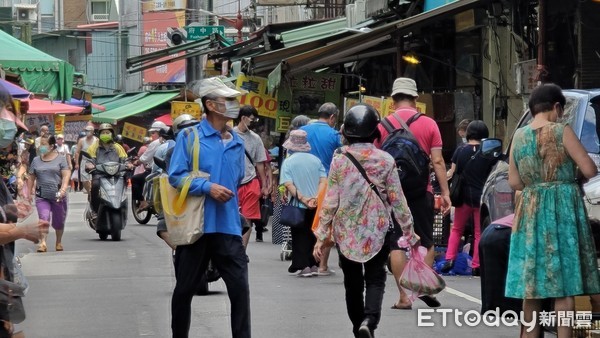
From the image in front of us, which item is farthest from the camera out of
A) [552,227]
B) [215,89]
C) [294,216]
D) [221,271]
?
[294,216]

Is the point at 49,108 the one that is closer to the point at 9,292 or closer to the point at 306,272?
the point at 306,272

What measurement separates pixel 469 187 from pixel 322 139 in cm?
181

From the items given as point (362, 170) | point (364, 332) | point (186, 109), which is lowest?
point (364, 332)

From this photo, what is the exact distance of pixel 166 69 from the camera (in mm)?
56531

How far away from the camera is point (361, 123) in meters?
9.28

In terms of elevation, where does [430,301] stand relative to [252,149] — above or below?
below

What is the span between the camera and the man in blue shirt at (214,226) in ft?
27.6

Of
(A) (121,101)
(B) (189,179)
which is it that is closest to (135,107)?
(A) (121,101)

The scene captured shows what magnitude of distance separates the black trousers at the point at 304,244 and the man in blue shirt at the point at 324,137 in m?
0.25

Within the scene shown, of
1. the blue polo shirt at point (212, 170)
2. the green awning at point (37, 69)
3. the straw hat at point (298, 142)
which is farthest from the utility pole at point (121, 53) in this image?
the blue polo shirt at point (212, 170)

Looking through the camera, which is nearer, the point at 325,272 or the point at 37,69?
the point at 325,272

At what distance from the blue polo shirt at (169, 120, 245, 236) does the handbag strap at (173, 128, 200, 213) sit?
0.02 meters

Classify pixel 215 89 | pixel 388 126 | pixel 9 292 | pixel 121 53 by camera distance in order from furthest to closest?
1. pixel 121 53
2. pixel 388 126
3. pixel 215 89
4. pixel 9 292

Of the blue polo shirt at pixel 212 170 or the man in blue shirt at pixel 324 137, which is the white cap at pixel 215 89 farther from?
the man in blue shirt at pixel 324 137
